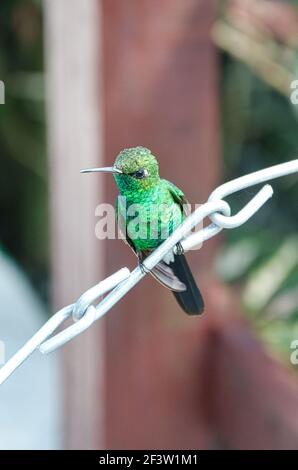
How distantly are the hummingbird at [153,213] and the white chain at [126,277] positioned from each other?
1 cm

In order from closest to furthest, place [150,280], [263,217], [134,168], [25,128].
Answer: [134,168] < [150,280] < [263,217] < [25,128]

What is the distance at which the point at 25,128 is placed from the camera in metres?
2.84

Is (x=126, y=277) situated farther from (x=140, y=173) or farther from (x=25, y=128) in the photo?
(x=25, y=128)

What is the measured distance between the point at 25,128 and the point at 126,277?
2488mm

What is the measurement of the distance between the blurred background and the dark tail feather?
2.29 feet

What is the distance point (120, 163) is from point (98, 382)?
0.96m

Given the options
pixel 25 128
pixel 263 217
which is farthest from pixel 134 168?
pixel 25 128

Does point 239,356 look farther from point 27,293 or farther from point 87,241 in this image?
point 27,293

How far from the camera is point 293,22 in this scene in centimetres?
157

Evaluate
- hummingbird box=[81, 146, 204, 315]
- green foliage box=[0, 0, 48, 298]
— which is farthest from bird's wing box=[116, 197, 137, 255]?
green foliage box=[0, 0, 48, 298]

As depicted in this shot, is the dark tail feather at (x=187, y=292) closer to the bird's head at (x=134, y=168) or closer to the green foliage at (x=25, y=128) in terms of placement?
the bird's head at (x=134, y=168)

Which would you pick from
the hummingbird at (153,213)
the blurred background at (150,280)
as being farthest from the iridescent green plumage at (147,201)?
the blurred background at (150,280)

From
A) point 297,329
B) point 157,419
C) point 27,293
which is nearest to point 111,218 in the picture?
point 157,419

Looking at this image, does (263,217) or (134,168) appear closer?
(134,168)
